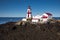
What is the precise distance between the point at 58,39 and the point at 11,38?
2.87m

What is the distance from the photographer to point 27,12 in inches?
955

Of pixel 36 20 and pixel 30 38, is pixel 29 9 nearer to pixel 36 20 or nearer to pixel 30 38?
pixel 36 20

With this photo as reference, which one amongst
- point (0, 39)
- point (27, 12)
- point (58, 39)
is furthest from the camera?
point (27, 12)

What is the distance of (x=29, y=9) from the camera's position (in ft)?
79.9

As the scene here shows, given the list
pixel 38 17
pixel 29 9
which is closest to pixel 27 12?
pixel 29 9

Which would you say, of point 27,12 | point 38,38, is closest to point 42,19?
point 27,12

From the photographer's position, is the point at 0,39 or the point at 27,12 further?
the point at 27,12

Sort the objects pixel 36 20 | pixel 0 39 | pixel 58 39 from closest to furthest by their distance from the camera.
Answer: pixel 58 39 < pixel 0 39 < pixel 36 20

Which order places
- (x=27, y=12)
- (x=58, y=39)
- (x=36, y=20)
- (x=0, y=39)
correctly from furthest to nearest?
(x=27, y=12)
(x=36, y=20)
(x=0, y=39)
(x=58, y=39)

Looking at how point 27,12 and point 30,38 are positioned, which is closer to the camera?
point 30,38

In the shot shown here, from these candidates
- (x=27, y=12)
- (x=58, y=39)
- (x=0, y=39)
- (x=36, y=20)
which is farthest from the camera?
(x=27, y=12)

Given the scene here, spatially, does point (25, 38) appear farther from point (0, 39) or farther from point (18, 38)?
point (0, 39)

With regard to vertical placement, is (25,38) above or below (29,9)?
below

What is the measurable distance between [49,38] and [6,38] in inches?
106
